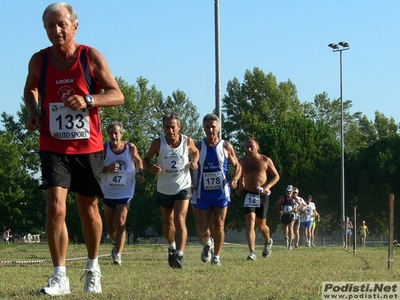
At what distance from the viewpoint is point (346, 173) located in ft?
248

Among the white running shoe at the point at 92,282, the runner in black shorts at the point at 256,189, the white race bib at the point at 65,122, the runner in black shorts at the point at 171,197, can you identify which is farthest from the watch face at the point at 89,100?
the runner in black shorts at the point at 256,189

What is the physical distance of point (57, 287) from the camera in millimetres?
7219

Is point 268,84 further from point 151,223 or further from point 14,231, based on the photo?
point 14,231

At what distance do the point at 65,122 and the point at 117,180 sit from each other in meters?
7.80

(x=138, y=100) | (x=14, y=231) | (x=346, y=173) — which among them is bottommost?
(x=14, y=231)

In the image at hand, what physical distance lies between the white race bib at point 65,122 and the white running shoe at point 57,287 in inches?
44.9

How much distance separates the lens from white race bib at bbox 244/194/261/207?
17069mm

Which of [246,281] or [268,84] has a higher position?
[268,84]

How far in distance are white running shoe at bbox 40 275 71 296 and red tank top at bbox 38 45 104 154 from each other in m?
1.03

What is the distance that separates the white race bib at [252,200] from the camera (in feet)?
56.0

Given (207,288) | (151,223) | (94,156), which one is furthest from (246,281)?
(151,223)

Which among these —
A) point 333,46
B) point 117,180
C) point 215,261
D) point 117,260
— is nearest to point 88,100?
point 215,261

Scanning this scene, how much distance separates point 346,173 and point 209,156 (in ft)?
204

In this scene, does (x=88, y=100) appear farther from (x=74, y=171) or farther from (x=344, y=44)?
(x=344, y=44)
